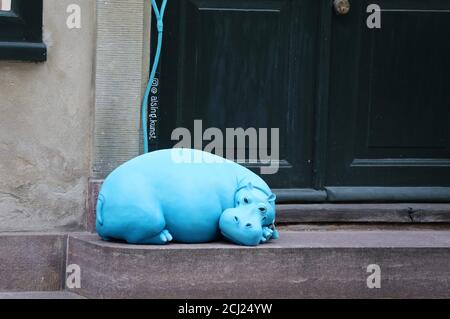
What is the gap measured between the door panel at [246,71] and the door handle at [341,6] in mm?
137

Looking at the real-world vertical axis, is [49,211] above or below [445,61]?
below

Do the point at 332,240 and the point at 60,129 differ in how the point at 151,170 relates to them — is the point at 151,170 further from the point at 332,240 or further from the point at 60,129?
the point at 332,240

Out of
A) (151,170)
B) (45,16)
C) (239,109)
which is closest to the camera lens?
(151,170)

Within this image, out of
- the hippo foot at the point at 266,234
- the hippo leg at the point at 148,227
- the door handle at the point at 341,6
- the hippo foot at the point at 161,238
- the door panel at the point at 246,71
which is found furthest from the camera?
the door handle at the point at 341,6

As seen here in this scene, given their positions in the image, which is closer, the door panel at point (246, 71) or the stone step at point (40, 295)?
the stone step at point (40, 295)

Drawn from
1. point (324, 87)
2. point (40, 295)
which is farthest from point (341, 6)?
point (40, 295)

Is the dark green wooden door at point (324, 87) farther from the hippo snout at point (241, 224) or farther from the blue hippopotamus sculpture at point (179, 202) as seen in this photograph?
the hippo snout at point (241, 224)

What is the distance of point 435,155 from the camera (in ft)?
23.5

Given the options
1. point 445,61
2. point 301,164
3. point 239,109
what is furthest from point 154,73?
point 445,61

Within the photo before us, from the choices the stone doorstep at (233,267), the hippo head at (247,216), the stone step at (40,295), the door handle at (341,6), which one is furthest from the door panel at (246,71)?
the stone step at (40,295)

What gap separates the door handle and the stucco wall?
1538mm

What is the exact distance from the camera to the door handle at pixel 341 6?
6.88 metres

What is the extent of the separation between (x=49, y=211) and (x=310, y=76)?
184 centimetres

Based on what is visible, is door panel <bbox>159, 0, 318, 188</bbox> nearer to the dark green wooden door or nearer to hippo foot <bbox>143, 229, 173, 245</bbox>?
the dark green wooden door
